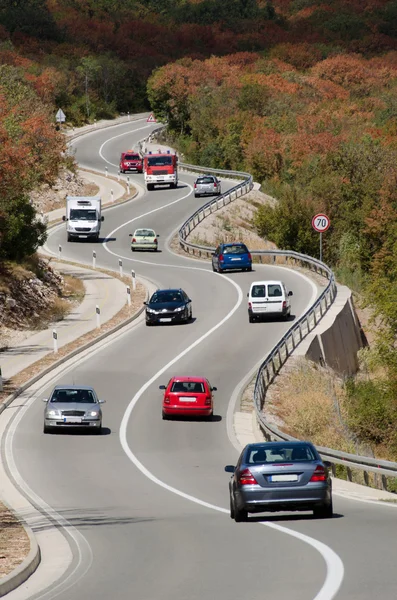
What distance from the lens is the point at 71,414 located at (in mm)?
29125

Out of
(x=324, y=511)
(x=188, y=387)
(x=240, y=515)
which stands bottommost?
(x=188, y=387)

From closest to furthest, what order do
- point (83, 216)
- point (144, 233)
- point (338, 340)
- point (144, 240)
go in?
1. point (338, 340)
2. point (144, 240)
3. point (144, 233)
4. point (83, 216)

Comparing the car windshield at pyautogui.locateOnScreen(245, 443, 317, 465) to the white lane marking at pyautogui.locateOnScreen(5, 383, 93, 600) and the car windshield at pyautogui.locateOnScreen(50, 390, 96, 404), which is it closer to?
A: the white lane marking at pyautogui.locateOnScreen(5, 383, 93, 600)

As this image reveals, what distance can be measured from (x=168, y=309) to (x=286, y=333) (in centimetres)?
745

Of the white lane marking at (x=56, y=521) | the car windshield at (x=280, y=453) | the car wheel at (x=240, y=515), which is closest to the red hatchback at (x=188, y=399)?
the white lane marking at (x=56, y=521)

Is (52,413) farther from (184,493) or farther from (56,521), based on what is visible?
(56,521)

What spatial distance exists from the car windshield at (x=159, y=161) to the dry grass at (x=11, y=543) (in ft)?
229

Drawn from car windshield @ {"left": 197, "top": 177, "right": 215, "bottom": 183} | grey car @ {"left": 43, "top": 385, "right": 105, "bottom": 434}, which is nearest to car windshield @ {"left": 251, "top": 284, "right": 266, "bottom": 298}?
grey car @ {"left": 43, "top": 385, "right": 105, "bottom": 434}

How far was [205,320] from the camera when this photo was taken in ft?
150

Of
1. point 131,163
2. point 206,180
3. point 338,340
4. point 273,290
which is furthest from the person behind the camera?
point 131,163

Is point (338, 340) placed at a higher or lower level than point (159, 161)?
higher

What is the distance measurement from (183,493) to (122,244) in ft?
164

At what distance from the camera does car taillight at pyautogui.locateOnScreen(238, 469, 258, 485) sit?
16.2 m

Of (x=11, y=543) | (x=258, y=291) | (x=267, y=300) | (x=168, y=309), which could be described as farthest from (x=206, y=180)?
(x=11, y=543)
